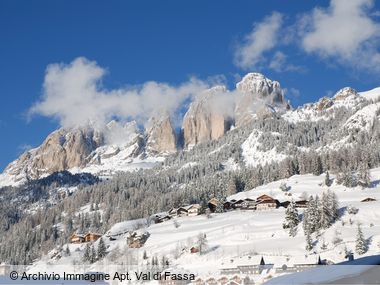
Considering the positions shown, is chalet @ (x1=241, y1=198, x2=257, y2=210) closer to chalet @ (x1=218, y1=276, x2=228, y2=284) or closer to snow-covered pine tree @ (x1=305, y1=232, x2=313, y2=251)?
snow-covered pine tree @ (x1=305, y1=232, x2=313, y2=251)

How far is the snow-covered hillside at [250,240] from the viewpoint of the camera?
247ft

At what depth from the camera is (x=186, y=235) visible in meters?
102

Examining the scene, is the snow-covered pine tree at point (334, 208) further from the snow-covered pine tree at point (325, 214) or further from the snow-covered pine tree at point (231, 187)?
the snow-covered pine tree at point (231, 187)

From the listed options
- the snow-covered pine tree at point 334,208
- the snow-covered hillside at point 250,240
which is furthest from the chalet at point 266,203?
the snow-covered pine tree at point 334,208

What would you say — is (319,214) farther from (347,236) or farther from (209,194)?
(209,194)

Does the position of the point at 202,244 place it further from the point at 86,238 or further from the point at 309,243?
the point at 86,238

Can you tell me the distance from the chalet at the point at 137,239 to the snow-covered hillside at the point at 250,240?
133 cm

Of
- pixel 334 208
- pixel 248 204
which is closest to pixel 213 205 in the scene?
pixel 248 204

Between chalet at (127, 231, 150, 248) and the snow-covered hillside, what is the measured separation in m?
1.33

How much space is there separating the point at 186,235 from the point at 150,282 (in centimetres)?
3341

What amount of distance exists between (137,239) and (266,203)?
2971 centimetres

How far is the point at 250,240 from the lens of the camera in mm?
90250

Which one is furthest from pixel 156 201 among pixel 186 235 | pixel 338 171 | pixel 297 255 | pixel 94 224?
pixel 297 255

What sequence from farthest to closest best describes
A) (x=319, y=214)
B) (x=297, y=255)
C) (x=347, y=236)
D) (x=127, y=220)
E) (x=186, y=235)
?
(x=127, y=220) < (x=186, y=235) < (x=319, y=214) < (x=347, y=236) < (x=297, y=255)
